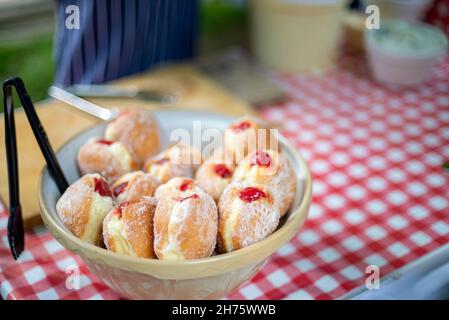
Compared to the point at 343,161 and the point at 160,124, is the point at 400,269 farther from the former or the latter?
the point at 160,124

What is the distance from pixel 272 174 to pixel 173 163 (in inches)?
5.1

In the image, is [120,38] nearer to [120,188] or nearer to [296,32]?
[296,32]

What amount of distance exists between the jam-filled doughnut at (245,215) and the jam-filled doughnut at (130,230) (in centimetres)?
8

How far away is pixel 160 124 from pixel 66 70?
21.1 inches

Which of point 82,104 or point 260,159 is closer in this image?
point 260,159

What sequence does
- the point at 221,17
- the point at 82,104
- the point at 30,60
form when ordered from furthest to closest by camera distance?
1. the point at 30,60
2. the point at 221,17
3. the point at 82,104

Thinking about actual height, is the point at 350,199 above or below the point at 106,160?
below

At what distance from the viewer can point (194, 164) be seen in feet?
2.18

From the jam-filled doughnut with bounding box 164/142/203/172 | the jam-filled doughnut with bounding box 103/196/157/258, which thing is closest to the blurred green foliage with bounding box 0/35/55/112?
the jam-filled doughnut with bounding box 164/142/203/172

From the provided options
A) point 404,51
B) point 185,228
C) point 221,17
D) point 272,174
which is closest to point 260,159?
point 272,174

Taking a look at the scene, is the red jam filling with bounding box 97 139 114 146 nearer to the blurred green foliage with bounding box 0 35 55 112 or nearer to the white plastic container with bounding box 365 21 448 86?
the white plastic container with bounding box 365 21 448 86

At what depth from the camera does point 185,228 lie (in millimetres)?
518

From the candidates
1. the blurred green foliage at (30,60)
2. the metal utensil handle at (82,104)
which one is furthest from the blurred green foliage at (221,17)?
the blurred green foliage at (30,60)

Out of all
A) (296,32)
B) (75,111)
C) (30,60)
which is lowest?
(30,60)
